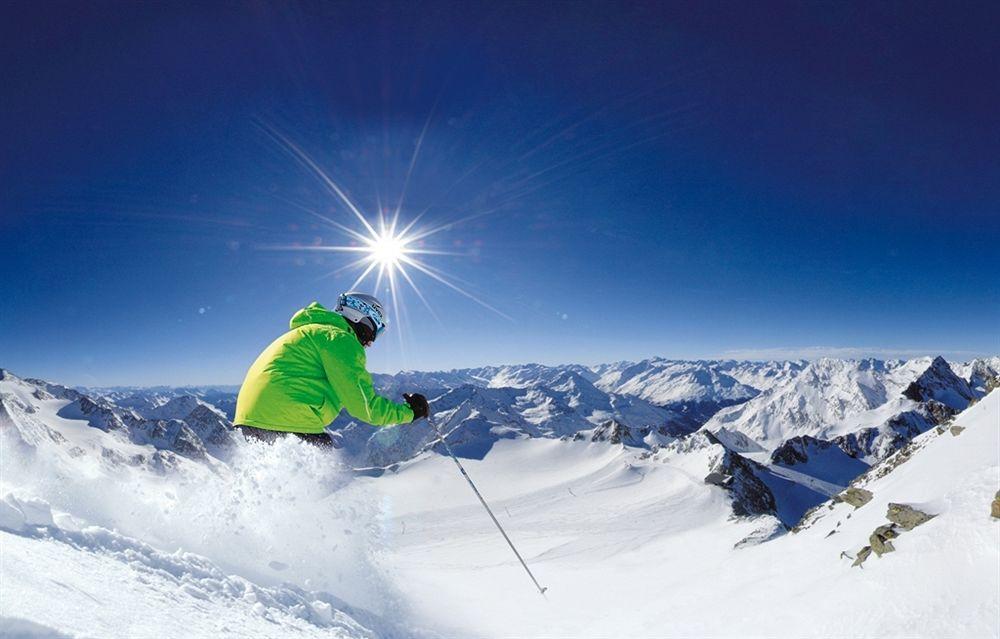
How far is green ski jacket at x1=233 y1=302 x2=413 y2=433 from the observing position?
20.1 ft

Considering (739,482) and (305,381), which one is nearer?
(305,381)

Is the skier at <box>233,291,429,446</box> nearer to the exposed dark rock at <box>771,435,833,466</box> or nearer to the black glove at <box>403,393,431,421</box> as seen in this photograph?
the black glove at <box>403,393,431,421</box>

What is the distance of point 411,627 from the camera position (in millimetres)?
8773

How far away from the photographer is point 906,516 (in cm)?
1024

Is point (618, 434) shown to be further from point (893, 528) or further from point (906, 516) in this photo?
point (906, 516)

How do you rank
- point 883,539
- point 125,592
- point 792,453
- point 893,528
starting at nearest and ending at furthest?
point 125,592 < point 883,539 < point 893,528 < point 792,453

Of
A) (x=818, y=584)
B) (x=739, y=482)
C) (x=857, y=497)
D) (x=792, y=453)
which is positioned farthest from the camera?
(x=792, y=453)

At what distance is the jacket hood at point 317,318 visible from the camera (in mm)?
6594

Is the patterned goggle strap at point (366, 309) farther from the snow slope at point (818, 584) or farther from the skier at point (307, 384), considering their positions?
the snow slope at point (818, 584)

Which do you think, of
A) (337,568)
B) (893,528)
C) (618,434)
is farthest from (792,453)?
(337,568)

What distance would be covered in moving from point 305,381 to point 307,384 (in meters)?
0.05

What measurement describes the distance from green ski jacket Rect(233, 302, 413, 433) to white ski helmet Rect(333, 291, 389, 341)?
22.1 inches

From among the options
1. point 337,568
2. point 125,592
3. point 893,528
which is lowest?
point 893,528

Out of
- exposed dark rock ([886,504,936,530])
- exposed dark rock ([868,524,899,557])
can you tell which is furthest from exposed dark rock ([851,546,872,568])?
exposed dark rock ([886,504,936,530])
